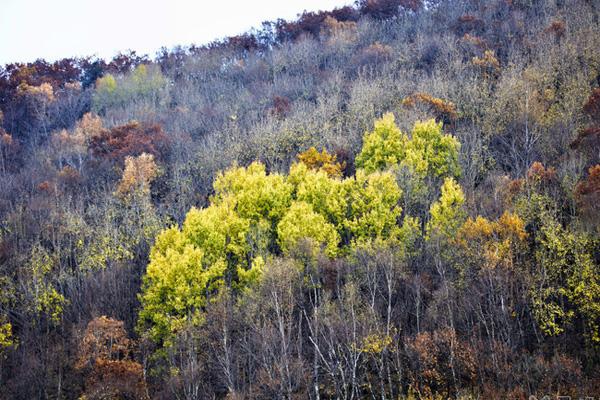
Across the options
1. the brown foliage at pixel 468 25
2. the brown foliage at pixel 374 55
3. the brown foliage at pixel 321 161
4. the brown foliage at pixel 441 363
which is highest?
the brown foliage at pixel 468 25

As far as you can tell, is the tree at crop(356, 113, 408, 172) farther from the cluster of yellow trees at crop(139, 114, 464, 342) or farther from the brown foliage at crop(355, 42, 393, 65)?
the brown foliage at crop(355, 42, 393, 65)

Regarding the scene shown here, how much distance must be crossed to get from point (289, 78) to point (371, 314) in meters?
43.3

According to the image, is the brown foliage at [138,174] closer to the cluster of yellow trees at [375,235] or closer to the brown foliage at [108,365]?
the cluster of yellow trees at [375,235]

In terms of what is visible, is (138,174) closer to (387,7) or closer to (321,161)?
(321,161)

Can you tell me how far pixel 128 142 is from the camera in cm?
4950

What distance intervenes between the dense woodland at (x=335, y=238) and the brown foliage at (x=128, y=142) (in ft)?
0.76

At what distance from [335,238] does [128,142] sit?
26.0 metres

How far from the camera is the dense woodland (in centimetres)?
2486

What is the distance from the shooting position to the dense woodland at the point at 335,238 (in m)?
24.9

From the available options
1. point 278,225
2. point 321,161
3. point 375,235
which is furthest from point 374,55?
point 278,225

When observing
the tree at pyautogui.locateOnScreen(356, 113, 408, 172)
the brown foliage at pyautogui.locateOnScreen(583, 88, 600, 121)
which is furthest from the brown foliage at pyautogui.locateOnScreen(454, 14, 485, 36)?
the tree at pyautogui.locateOnScreen(356, 113, 408, 172)

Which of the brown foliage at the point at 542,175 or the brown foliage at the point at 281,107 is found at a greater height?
the brown foliage at the point at 281,107

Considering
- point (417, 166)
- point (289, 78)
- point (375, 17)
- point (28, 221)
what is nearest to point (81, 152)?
point (28, 221)

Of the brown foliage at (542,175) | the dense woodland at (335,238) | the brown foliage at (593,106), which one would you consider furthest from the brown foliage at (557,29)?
the brown foliage at (542,175)
